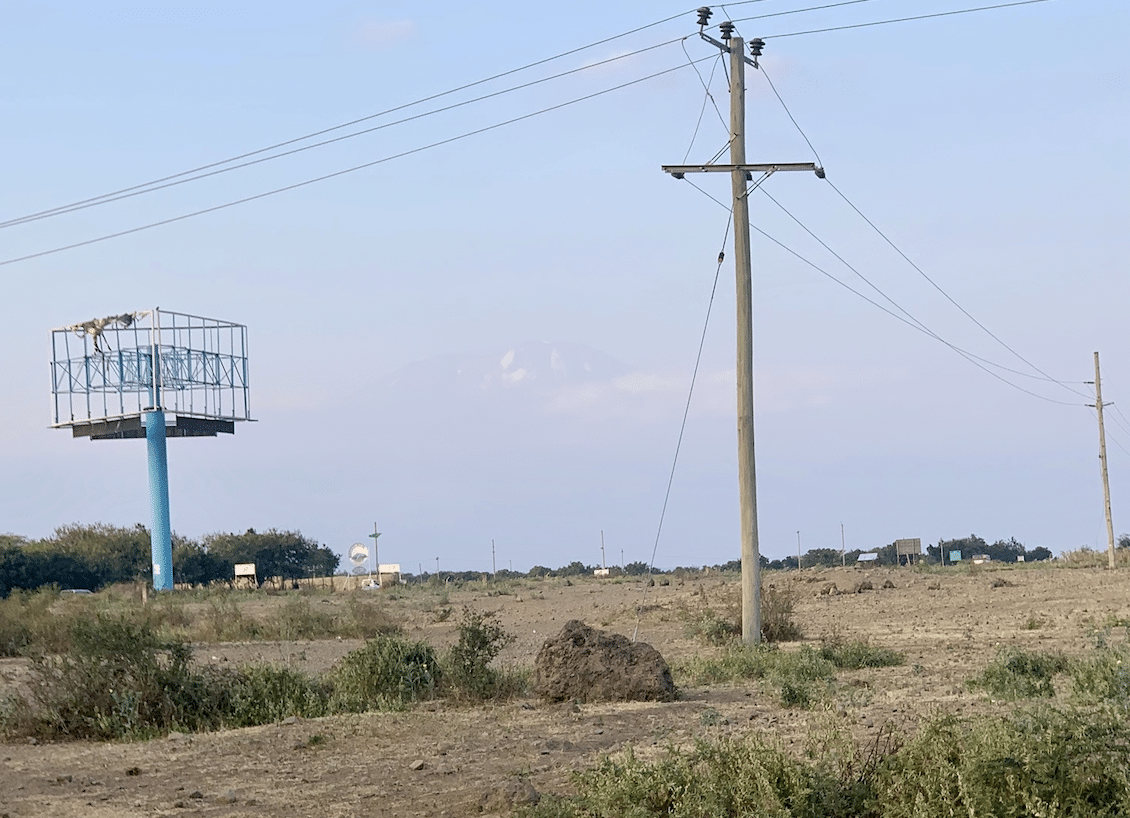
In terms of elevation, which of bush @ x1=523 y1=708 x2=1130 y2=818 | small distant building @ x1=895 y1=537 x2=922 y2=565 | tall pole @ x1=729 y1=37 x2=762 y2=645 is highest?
tall pole @ x1=729 y1=37 x2=762 y2=645

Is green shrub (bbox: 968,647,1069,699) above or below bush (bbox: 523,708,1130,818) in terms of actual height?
below

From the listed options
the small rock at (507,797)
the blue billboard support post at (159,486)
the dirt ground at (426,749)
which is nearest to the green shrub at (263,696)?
the dirt ground at (426,749)

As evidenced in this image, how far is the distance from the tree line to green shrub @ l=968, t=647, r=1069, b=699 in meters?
57.7

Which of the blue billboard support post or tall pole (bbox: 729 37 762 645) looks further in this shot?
the blue billboard support post

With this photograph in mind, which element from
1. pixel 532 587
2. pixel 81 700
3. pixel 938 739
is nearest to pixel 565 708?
pixel 81 700

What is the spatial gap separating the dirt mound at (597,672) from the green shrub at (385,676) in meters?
1.61

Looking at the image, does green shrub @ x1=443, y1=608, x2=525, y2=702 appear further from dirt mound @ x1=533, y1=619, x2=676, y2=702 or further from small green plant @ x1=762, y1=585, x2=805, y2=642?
small green plant @ x1=762, y1=585, x2=805, y2=642

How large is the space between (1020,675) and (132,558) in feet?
250

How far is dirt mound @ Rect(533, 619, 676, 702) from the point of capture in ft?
47.0

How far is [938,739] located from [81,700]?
34.3ft

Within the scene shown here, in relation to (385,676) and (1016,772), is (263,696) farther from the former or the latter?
(1016,772)

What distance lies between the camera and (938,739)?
7.71 m

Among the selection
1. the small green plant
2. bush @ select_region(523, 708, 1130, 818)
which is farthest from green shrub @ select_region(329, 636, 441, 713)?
the small green plant

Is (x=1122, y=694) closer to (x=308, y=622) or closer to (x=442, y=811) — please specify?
(x=442, y=811)
